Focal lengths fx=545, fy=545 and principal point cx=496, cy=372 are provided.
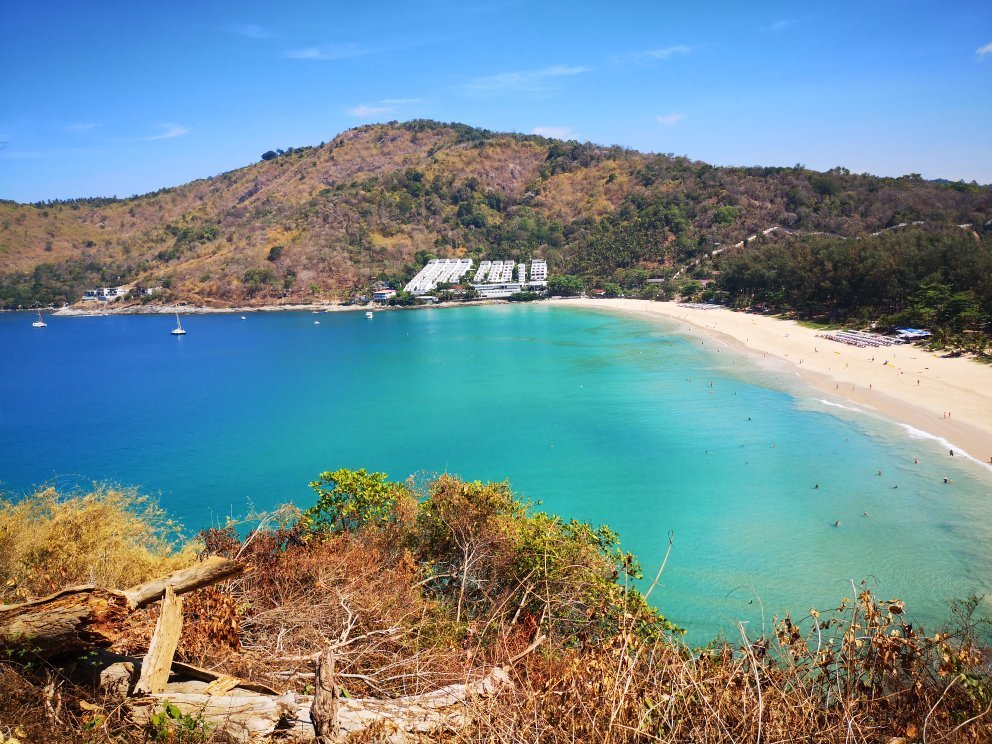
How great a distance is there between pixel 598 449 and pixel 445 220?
107m

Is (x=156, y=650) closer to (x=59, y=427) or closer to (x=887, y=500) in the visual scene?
(x=887, y=500)

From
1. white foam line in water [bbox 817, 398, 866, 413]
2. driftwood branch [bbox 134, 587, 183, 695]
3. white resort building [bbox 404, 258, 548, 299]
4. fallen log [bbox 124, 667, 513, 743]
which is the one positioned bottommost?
white foam line in water [bbox 817, 398, 866, 413]

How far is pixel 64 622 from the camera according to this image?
474 cm

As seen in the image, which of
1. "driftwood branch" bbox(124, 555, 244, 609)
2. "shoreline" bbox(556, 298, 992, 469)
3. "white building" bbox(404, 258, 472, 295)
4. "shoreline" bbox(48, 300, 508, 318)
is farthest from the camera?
"white building" bbox(404, 258, 472, 295)

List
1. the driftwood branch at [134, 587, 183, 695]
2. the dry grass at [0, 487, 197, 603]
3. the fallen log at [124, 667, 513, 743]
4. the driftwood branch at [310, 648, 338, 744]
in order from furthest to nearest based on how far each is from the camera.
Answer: the dry grass at [0, 487, 197, 603] → the driftwood branch at [134, 587, 183, 695] → the fallen log at [124, 667, 513, 743] → the driftwood branch at [310, 648, 338, 744]

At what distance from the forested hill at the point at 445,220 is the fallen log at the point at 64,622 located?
3548 inches

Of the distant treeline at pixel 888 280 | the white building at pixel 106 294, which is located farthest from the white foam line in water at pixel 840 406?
the white building at pixel 106 294

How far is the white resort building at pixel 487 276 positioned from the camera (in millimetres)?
95188

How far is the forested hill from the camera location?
95.2m

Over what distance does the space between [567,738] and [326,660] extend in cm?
194

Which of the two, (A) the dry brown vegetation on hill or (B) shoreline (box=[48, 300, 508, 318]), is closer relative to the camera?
(A) the dry brown vegetation on hill

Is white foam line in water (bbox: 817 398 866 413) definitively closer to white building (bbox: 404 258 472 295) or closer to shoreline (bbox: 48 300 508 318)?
shoreline (bbox: 48 300 508 318)

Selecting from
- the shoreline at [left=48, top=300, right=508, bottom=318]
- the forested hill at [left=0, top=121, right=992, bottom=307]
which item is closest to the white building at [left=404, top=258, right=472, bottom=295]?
the forested hill at [left=0, top=121, right=992, bottom=307]

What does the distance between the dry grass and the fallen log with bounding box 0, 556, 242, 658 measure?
357cm
